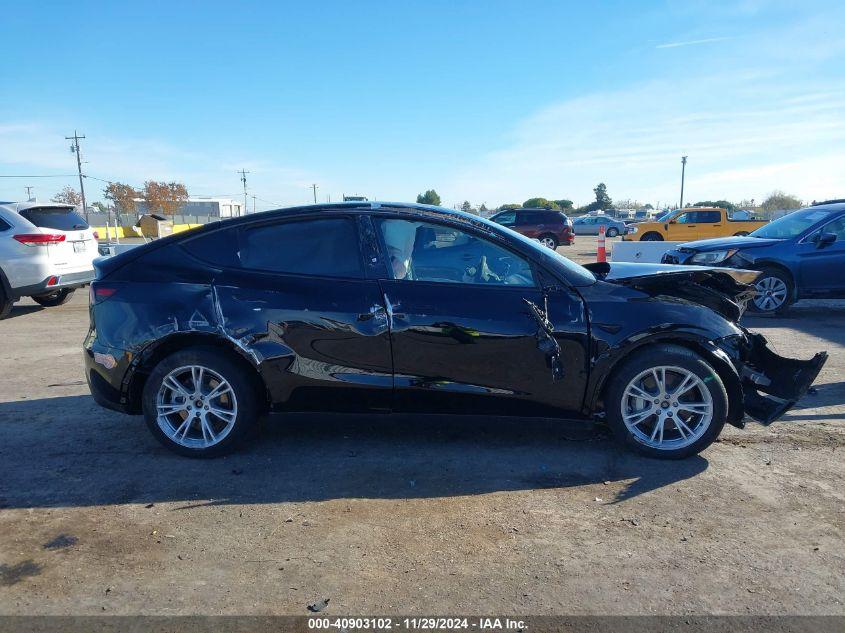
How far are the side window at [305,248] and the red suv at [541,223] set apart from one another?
23.4 metres

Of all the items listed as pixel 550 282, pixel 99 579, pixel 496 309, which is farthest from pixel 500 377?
pixel 99 579

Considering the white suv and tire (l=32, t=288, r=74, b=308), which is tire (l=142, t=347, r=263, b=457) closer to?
the white suv

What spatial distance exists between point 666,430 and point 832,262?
7215 mm

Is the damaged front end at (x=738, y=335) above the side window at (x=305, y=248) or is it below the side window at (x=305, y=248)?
below

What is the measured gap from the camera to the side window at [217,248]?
14.1 feet

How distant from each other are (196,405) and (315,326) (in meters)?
0.98

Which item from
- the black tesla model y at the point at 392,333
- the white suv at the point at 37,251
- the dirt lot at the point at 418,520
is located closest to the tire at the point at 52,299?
the white suv at the point at 37,251

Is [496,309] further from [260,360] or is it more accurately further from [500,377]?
[260,360]

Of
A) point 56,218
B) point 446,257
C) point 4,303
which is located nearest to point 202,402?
point 446,257

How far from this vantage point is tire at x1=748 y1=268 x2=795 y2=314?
9742 mm

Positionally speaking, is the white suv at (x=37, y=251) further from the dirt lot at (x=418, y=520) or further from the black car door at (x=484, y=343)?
the black car door at (x=484, y=343)

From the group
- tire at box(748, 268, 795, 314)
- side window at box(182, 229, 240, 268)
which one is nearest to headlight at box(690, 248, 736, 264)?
tire at box(748, 268, 795, 314)

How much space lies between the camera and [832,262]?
9.61 m

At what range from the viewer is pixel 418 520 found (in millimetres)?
3453
